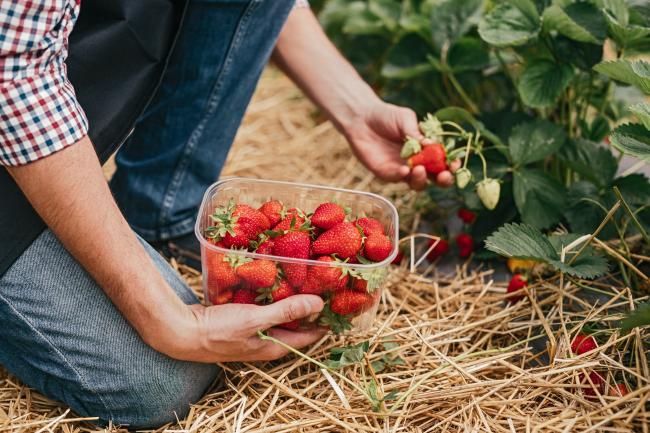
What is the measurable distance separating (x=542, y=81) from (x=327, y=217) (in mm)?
662

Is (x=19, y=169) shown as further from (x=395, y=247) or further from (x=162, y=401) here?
(x=395, y=247)

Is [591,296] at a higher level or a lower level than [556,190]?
lower

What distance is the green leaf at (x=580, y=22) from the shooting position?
1.34 metres

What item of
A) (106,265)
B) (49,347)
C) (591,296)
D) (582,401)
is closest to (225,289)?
(106,265)

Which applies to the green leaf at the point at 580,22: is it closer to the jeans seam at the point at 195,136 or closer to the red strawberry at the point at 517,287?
the red strawberry at the point at 517,287

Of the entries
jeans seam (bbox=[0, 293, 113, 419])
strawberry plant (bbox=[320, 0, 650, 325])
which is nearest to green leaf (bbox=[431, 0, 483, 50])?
strawberry plant (bbox=[320, 0, 650, 325])

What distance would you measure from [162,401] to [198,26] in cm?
73

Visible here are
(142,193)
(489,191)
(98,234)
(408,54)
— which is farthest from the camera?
(408,54)

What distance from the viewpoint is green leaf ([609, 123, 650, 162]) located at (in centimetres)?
108

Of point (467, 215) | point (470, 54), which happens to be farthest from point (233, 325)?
point (470, 54)

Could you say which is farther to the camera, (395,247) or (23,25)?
(395,247)

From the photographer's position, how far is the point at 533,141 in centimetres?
145

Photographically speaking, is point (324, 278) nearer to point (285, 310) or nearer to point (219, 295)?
point (285, 310)

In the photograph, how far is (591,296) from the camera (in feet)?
4.41
